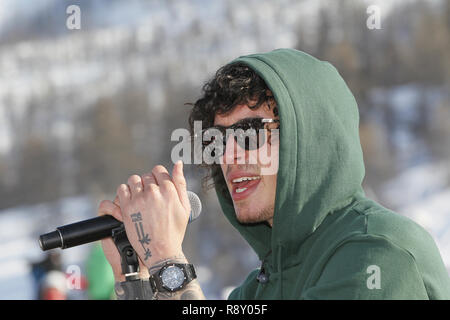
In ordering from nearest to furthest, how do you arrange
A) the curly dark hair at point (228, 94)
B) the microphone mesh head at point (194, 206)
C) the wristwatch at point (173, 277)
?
the wristwatch at point (173, 277)
the microphone mesh head at point (194, 206)
the curly dark hair at point (228, 94)

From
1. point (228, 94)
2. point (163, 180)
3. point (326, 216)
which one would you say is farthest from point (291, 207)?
point (228, 94)

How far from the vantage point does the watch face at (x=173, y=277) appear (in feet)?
5.27

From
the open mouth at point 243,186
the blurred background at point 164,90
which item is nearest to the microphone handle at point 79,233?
the open mouth at point 243,186

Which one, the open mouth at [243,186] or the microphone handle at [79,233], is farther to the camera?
the open mouth at [243,186]

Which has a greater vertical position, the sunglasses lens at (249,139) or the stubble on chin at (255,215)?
the sunglasses lens at (249,139)

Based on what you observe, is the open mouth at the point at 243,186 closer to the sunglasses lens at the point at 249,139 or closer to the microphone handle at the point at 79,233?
the sunglasses lens at the point at 249,139

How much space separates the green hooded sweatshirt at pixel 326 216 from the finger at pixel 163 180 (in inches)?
11.7

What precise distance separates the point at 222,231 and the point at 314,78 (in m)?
9.40

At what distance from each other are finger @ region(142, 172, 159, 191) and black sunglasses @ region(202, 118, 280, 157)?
356mm

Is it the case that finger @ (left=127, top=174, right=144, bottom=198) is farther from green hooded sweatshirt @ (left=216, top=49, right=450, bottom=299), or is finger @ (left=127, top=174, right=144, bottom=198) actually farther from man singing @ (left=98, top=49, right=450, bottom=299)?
green hooded sweatshirt @ (left=216, top=49, right=450, bottom=299)

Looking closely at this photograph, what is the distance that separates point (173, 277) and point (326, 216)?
429 millimetres

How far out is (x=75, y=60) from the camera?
46.3ft

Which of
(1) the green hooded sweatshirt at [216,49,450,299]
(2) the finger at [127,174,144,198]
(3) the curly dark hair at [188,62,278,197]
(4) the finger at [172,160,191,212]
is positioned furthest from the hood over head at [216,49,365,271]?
(2) the finger at [127,174,144,198]

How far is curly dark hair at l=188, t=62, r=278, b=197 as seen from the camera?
6.47ft
